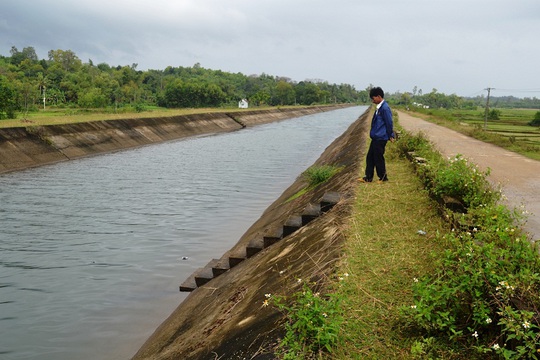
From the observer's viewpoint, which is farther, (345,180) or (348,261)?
(345,180)

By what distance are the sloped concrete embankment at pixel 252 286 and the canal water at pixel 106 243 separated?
0.68m

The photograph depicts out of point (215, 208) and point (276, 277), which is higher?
point (276, 277)

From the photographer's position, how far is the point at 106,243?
1062cm

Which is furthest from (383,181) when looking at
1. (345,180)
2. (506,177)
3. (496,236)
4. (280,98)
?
(280,98)

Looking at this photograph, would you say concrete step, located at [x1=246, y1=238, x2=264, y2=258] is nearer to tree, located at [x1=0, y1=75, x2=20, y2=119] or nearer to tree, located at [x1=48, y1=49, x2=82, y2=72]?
tree, located at [x1=0, y1=75, x2=20, y2=119]

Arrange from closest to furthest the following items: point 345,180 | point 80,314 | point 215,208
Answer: point 80,314 → point 345,180 → point 215,208

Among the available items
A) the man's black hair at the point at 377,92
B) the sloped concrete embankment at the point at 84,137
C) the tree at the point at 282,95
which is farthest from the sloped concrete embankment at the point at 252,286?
the tree at the point at 282,95

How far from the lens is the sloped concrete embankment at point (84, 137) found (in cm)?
2317

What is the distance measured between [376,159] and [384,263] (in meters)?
4.45

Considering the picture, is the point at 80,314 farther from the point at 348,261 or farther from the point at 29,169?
the point at 29,169

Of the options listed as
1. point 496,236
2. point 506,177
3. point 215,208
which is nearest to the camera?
point 496,236

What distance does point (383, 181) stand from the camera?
959cm

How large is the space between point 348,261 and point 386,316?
4.00 feet

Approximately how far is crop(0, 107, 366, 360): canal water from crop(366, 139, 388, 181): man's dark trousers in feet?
12.4
